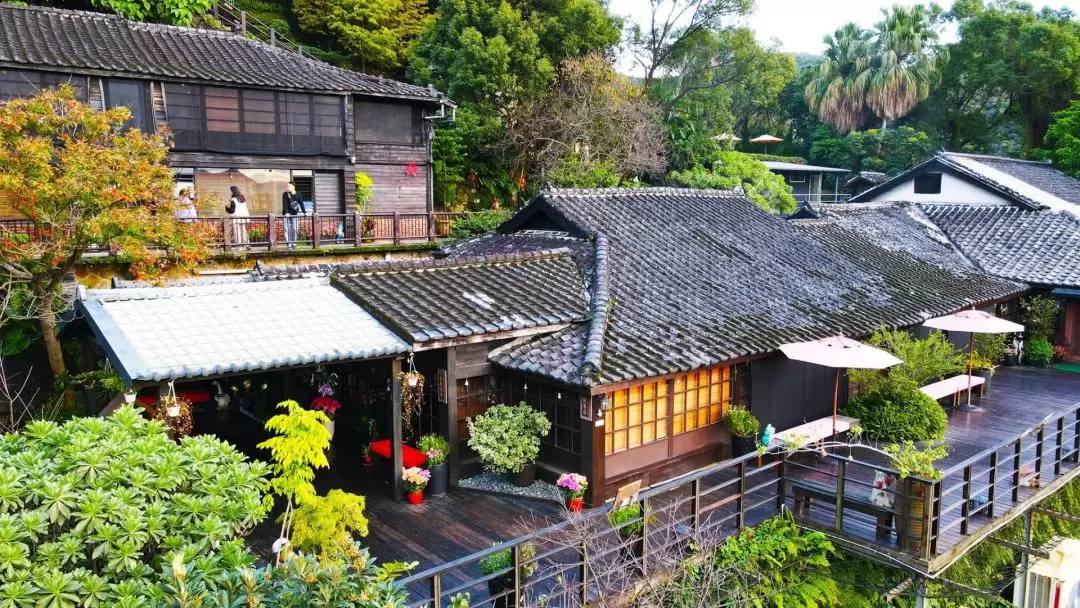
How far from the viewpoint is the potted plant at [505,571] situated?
25.4 feet

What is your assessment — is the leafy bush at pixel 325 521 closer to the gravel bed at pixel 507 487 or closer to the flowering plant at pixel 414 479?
the flowering plant at pixel 414 479

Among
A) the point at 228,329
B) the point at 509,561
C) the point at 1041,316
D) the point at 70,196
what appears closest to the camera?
the point at 509,561

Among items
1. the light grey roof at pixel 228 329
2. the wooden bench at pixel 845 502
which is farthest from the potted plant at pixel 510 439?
the wooden bench at pixel 845 502

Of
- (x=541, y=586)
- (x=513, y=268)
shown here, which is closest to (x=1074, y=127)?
(x=513, y=268)

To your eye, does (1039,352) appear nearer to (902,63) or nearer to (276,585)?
(276,585)

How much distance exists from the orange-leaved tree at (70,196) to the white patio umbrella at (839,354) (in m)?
11.9

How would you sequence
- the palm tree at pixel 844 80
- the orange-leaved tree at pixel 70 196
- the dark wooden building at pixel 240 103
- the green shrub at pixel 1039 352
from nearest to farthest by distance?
the orange-leaved tree at pixel 70 196
the green shrub at pixel 1039 352
the dark wooden building at pixel 240 103
the palm tree at pixel 844 80

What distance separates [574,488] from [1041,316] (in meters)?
16.9

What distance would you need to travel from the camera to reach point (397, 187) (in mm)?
27281

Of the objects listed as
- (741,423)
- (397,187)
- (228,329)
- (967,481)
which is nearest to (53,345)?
(228,329)

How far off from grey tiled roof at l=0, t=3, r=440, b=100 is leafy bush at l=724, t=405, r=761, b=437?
17.2 metres

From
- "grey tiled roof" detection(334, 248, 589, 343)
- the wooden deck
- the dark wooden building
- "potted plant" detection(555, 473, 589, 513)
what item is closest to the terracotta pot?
"potted plant" detection(555, 473, 589, 513)

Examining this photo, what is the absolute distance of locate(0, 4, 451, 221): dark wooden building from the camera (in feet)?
68.0

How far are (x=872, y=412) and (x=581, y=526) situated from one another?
845 centimetres
